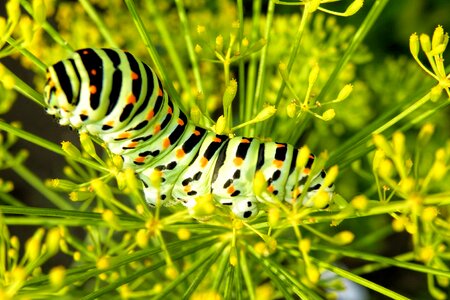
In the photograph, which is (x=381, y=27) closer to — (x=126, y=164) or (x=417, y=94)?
(x=417, y=94)

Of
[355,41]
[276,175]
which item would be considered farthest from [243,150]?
[355,41]

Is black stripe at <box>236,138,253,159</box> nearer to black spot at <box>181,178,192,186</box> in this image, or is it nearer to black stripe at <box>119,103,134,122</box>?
black spot at <box>181,178,192,186</box>

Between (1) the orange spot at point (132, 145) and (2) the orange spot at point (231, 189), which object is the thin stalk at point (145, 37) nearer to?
(1) the orange spot at point (132, 145)

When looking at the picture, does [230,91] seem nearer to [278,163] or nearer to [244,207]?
[278,163]

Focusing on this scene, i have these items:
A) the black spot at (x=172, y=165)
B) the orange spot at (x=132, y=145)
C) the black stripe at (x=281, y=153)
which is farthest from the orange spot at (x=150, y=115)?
the black stripe at (x=281, y=153)

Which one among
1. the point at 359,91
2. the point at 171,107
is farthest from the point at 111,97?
the point at 359,91

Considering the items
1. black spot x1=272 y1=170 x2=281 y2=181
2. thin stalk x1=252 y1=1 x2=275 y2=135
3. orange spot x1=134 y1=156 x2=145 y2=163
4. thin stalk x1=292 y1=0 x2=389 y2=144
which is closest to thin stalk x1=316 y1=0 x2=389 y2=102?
thin stalk x1=292 y1=0 x2=389 y2=144

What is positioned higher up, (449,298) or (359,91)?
(359,91)
